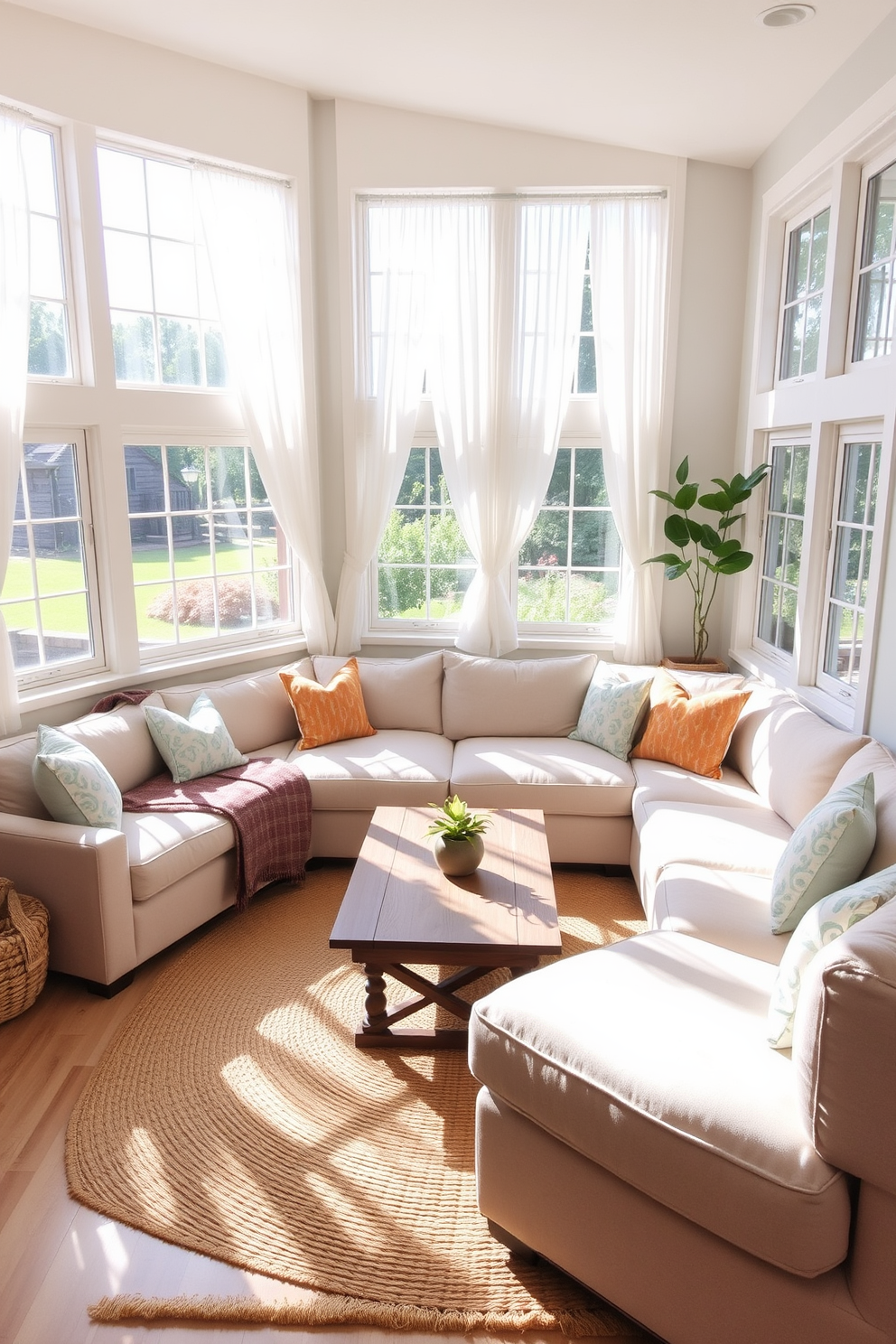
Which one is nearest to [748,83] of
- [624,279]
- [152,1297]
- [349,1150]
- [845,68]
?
[845,68]

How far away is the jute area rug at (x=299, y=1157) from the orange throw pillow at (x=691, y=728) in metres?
1.44

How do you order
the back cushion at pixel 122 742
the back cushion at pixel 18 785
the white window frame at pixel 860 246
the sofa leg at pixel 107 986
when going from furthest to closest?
the back cushion at pixel 122 742
the white window frame at pixel 860 246
the back cushion at pixel 18 785
the sofa leg at pixel 107 986

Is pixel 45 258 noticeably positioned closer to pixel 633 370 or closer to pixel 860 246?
pixel 633 370

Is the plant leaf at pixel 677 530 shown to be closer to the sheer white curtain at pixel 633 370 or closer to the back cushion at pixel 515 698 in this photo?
the sheer white curtain at pixel 633 370

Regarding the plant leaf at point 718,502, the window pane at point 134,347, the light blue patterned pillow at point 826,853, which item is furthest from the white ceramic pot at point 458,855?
the window pane at point 134,347

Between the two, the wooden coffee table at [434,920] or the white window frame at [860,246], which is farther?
the white window frame at [860,246]

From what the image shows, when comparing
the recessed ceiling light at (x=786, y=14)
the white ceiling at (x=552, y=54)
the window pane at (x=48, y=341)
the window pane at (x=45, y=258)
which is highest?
the white ceiling at (x=552, y=54)

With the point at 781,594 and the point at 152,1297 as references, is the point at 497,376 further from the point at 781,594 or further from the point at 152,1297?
the point at 152,1297

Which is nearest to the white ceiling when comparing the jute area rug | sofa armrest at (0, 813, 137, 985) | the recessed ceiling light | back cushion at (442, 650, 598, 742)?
the recessed ceiling light

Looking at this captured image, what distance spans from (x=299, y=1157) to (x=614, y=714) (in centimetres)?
247

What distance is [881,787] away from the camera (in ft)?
9.29

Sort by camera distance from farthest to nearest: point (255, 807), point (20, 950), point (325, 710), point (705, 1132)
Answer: point (325, 710), point (255, 807), point (20, 950), point (705, 1132)

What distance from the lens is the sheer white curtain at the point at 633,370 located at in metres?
4.83

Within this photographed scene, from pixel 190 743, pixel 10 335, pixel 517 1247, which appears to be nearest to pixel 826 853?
pixel 517 1247
